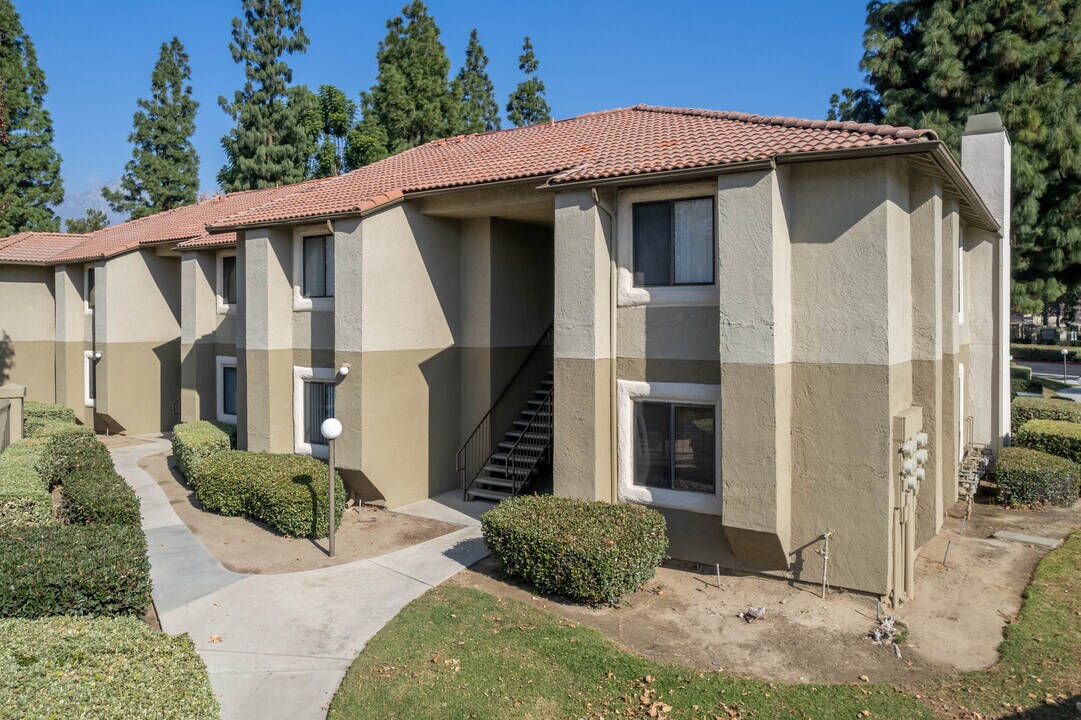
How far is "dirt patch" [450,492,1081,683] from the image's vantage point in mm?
8047

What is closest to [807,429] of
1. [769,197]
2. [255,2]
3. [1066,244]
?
[769,197]

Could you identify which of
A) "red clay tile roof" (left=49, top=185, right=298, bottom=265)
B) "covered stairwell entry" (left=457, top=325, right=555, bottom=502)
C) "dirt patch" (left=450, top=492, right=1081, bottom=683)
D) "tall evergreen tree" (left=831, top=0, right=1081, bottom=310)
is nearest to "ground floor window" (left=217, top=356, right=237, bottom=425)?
"red clay tile roof" (left=49, top=185, right=298, bottom=265)

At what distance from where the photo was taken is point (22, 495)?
34.4ft

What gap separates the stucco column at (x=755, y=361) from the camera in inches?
380

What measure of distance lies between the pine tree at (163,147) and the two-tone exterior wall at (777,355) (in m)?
40.4

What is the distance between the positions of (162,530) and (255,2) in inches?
1235

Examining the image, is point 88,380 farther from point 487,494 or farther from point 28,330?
point 487,494

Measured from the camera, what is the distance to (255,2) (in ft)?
116

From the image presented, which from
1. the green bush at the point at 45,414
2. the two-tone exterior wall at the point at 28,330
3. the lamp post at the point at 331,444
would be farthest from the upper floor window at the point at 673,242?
the two-tone exterior wall at the point at 28,330

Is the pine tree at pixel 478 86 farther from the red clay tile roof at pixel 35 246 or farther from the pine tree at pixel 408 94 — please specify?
the red clay tile roof at pixel 35 246

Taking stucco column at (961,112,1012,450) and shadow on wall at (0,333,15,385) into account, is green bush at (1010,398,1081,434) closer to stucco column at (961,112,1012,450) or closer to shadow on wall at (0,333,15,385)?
stucco column at (961,112,1012,450)

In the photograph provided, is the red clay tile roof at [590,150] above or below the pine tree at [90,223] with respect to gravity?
below

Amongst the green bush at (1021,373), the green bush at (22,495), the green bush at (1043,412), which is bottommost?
the green bush at (22,495)

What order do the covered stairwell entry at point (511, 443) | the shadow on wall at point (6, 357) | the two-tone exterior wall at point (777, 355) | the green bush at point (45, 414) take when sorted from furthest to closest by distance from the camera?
the shadow on wall at point (6, 357)
the green bush at point (45, 414)
the covered stairwell entry at point (511, 443)
the two-tone exterior wall at point (777, 355)
